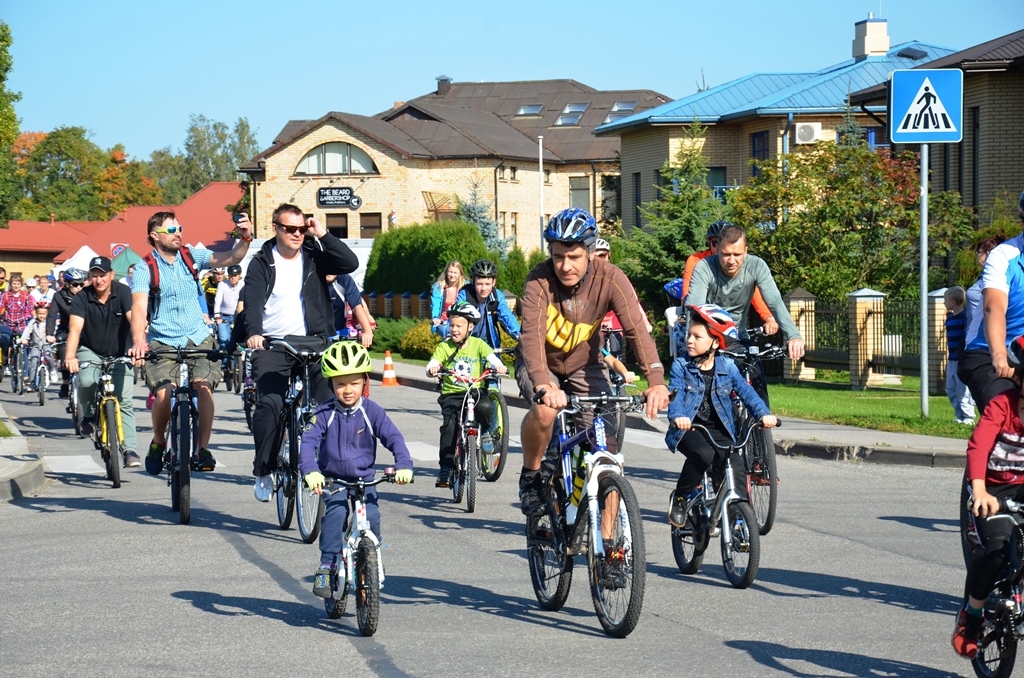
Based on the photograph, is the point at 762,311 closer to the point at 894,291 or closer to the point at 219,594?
the point at 219,594

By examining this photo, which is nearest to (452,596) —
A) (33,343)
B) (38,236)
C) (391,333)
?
(33,343)

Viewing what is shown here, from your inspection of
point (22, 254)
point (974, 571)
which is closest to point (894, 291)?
point (974, 571)

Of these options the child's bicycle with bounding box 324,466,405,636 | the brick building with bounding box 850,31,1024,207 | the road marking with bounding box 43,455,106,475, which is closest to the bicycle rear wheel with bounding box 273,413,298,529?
the child's bicycle with bounding box 324,466,405,636

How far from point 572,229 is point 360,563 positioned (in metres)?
1.83

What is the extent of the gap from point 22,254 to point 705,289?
333 feet

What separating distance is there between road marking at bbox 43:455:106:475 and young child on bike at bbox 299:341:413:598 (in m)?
7.25

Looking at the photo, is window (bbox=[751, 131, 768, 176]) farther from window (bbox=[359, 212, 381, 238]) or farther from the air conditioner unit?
window (bbox=[359, 212, 381, 238])

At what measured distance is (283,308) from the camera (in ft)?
32.3

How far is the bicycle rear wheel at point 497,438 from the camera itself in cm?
1202

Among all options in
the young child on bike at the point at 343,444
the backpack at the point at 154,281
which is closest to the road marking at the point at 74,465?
the backpack at the point at 154,281

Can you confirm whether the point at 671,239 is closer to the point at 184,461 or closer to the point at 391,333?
the point at 391,333

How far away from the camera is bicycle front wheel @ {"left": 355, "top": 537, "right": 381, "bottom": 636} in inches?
269

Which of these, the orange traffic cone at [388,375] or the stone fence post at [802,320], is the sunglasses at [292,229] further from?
the orange traffic cone at [388,375]

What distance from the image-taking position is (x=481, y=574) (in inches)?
336
